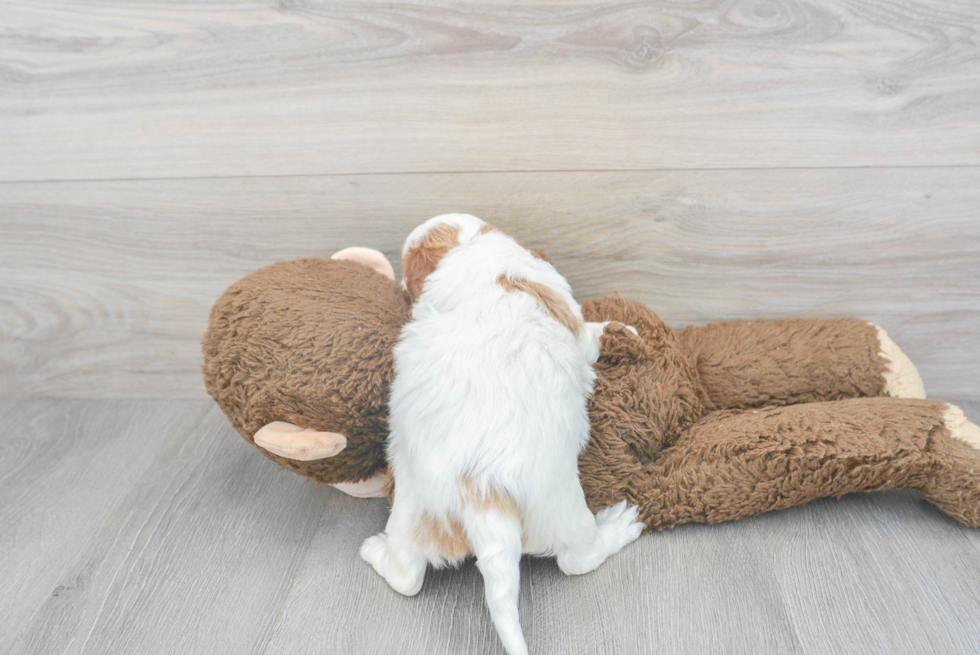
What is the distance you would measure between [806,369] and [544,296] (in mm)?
464

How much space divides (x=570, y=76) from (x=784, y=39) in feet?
1.01

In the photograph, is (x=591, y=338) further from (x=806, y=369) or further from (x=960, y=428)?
(x=960, y=428)

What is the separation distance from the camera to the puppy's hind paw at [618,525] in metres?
0.91

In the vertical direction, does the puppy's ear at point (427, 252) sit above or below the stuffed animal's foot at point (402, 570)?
above

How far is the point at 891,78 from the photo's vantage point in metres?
1.00

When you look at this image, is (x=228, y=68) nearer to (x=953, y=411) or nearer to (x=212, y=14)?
(x=212, y=14)

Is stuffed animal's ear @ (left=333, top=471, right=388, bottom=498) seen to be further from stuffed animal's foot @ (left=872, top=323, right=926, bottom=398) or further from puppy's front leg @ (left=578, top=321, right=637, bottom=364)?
stuffed animal's foot @ (left=872, top=323, right=926, bottom=398)

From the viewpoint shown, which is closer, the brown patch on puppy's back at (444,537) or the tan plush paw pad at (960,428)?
the brown patch on puppy's back at (444,537)

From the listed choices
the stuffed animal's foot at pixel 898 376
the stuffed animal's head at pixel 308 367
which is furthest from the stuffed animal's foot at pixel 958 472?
the stuffed animal's head at pixel 308 367

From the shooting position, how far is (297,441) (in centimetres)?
84

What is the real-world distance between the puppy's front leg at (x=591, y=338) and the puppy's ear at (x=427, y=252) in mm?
205

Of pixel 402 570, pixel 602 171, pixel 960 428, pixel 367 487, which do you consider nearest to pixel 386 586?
pixel 402 570

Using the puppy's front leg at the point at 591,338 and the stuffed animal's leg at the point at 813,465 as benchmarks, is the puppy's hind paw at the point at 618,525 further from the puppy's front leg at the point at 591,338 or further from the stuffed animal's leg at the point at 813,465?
the puppy's front leg at the point at 591,338

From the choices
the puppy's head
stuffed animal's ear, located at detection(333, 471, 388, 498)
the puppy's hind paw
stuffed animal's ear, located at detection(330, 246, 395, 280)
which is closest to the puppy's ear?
the puppy's head
